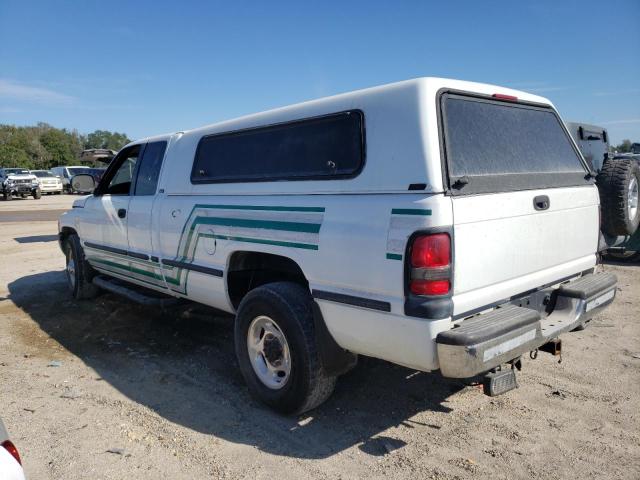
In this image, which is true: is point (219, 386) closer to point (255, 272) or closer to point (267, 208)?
point (255, 272)

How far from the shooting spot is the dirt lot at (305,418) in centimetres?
291

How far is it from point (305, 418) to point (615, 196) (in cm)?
296

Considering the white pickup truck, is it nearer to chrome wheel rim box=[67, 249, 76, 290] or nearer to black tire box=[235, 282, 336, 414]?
black tire box=[235, 282, 336, 414]

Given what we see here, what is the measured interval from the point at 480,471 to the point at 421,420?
645 millimetres

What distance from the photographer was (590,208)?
12.1 ft

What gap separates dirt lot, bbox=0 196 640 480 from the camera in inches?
114

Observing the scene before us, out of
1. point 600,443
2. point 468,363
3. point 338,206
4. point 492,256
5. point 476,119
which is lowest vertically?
point 600,443

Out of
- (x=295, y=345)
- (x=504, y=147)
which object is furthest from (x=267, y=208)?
(x=504, y=147)

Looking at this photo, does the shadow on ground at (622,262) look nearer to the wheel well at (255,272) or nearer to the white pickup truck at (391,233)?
the white pickup truck at (391,233)

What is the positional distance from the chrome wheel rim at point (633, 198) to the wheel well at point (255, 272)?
Answer: 9.09 ft

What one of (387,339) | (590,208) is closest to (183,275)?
(387,339)

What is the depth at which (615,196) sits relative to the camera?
3.97 meters

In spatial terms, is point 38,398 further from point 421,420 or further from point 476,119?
point 476,119

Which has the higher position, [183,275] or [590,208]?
[590,208]
